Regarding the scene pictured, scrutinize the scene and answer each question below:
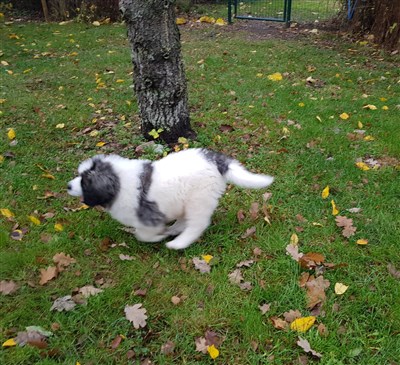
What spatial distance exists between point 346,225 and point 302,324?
1.19 metres

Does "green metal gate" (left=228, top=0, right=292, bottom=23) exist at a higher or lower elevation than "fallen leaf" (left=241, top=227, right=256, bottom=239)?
higher

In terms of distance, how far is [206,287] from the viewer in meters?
2.88

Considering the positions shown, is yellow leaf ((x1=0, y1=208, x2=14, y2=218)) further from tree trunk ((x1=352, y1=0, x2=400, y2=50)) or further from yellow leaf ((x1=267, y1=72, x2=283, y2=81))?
tree trunk ((x1=352, y1=0, x2=400, y2=50))

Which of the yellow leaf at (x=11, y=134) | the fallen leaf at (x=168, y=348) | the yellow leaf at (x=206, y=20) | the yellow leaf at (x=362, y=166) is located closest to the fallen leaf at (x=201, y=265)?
the fallen leaf at (x=168, y=348)

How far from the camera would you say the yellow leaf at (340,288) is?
276cm

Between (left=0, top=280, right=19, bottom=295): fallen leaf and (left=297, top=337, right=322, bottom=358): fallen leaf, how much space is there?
6.71 ft

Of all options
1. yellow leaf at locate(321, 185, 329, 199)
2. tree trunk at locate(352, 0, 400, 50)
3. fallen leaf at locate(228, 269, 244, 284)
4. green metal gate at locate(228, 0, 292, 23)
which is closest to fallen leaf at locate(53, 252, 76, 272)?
fallen leaf at locate(228, 269, 244, 284)

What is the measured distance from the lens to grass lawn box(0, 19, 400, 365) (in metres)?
2.50

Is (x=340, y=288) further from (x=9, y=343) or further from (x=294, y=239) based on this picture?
(x=9, y=343)

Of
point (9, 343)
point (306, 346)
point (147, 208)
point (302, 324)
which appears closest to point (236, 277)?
point (302, 324)

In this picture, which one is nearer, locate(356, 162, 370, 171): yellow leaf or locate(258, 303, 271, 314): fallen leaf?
locate(258, 303, 271, 314): fallen leaf

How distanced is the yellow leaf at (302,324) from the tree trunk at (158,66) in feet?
9.10

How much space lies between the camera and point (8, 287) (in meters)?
2.85

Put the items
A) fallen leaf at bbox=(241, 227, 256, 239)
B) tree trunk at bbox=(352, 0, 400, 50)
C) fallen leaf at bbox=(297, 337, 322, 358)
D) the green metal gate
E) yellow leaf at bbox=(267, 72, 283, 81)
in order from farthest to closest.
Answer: the green metal gate → tree trunk at bbox=(352, 0, 400, 50) → yellow leaf at bbox=(267, 72, 283, 81) → fallen leaf at bbox=(241, 227, 256, 239) → fallen leaf at bbox=(297, 337, 322, 358)
